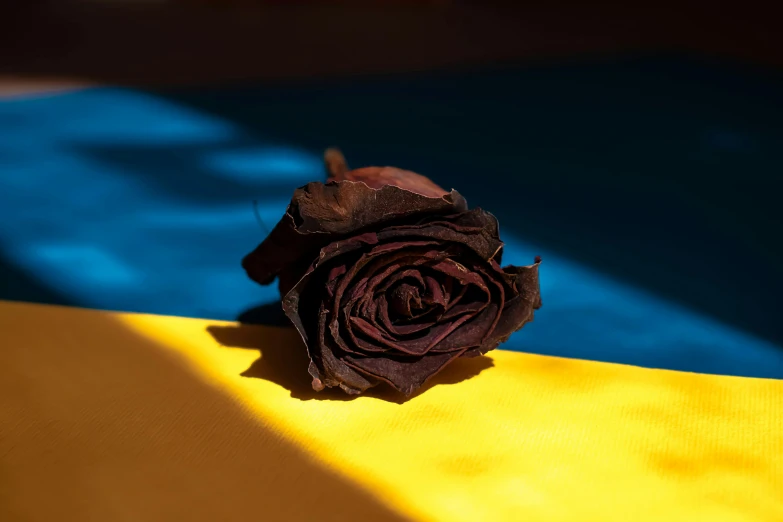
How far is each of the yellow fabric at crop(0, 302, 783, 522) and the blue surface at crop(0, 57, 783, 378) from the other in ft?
0.44

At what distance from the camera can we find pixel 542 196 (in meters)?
1.67

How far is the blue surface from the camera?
4.04ft

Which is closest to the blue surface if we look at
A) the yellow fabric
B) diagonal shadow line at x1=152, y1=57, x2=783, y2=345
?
diagonal shadow line at x1=152, y1=57, x2=783, y2=345

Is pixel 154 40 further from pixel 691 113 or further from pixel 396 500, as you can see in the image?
pixel 396 500

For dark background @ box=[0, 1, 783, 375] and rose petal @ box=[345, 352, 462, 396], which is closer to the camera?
rose petal @ box=[345, 352, 462, 396]

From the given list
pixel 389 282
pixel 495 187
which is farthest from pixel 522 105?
pixel 389 282

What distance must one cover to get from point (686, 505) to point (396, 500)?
0.84 ft

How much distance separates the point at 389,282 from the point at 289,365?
0.19 meters

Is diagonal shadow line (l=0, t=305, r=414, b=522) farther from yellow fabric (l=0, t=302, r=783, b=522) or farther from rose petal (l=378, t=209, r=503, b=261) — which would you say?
rose petal (l=378, t=209, r=503, b=261)

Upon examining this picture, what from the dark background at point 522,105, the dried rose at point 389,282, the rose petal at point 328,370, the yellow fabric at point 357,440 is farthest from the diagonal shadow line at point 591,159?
the rose petal at point 328,370

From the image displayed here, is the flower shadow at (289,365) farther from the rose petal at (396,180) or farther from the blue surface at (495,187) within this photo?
the rose petal at (396,180)

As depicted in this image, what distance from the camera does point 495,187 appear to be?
1.70 metres

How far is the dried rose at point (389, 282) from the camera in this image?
2.97ft

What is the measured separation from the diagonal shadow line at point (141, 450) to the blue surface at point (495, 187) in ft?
0.69
